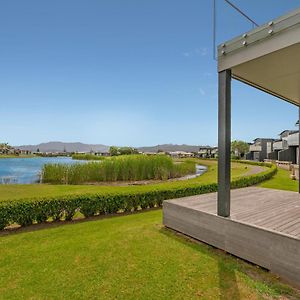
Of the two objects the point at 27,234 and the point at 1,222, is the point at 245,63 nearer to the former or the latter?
the point at 27,234

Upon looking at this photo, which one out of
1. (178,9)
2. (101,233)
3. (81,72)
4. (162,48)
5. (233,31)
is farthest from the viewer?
(81,72)

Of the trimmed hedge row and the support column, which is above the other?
the support column

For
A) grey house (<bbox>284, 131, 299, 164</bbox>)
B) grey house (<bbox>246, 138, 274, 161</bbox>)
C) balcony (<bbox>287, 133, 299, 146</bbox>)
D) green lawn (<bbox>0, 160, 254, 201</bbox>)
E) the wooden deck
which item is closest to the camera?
the wooden deck

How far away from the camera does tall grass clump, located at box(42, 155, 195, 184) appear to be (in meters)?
16.4

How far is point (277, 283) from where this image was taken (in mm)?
3344

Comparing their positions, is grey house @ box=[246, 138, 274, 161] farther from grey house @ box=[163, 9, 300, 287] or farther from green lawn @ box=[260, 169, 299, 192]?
grey house @ box=[163, 9, 300, 287]

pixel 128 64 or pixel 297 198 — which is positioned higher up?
pixel 128 64

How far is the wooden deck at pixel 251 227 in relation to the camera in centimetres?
337

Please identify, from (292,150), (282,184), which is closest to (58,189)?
(282,184)

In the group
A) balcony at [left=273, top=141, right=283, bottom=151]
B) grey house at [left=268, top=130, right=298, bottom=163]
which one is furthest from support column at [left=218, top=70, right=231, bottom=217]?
balcony at [left=273, top=141, right=283, bottom=151]

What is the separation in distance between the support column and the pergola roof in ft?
1.02

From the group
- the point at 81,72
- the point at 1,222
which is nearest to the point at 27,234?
the point at 1,222

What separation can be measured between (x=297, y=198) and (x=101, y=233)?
5.28 m

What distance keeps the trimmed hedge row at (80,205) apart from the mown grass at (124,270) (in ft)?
2.69
